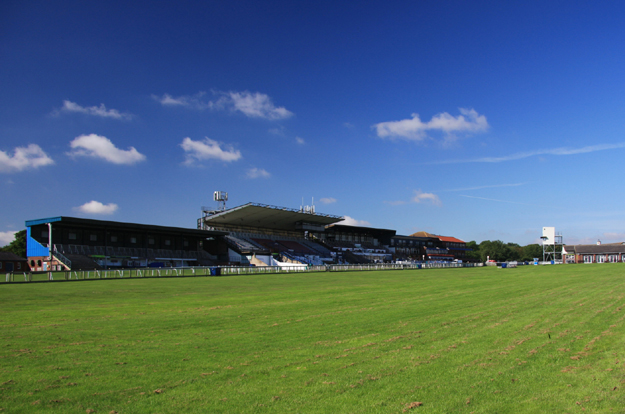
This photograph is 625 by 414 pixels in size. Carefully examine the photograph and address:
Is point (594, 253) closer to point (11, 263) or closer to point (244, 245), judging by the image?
point (244, 245)

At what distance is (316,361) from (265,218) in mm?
83973

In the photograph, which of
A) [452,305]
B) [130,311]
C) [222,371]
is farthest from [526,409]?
[130,311]

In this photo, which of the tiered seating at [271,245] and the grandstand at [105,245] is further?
the tiered seating at [271,245]

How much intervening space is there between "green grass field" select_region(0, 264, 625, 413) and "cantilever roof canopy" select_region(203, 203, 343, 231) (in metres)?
70.8

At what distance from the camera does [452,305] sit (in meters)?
14.9

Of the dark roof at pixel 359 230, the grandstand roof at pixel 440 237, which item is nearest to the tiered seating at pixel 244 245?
the dark roof at pixel 359 230

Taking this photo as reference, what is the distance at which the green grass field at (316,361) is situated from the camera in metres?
5.51

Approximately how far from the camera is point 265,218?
9075cm

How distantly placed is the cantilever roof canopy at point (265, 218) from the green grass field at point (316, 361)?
2786 inches

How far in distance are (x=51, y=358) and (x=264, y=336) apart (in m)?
4.14

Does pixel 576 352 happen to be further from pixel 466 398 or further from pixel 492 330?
pixel 466 398

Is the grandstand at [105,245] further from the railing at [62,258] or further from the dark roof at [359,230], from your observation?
the dark roof at [359,230]

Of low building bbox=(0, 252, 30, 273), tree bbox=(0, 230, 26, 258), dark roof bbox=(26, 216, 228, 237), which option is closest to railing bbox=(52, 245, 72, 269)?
dark roof bbox=(26, 216, 228, 237)

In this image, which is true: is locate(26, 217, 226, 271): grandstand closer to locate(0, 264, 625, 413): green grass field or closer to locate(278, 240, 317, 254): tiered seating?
locate(278, 240, 317, 254): tiered seating
